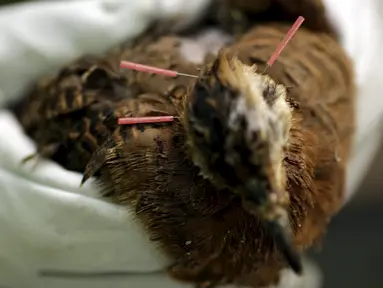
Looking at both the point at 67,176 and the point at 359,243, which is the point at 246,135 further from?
the point at 359,243

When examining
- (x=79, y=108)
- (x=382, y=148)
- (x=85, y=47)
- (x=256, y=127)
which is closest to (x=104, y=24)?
(x=85, y=47)

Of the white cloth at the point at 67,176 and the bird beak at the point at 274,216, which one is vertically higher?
the bird beak at the point at 274,216

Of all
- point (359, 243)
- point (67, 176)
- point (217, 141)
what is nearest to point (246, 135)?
point (217, 141)

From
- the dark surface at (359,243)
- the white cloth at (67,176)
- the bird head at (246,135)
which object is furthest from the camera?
the dark surface at (359,243)

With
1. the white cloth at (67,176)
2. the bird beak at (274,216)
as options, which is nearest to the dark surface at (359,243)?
the white cloth at (67,176)

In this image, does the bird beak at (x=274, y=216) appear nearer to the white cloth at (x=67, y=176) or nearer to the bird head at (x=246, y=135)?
the bird head at (x=246, y=135)

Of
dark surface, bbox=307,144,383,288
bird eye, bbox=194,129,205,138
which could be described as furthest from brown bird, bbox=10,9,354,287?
dark surface, bbox=307,144,383,288
